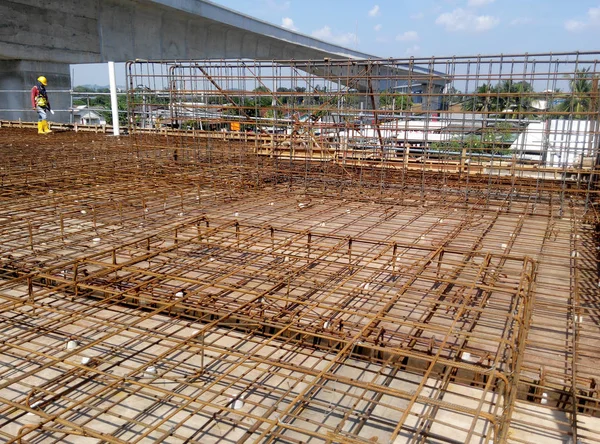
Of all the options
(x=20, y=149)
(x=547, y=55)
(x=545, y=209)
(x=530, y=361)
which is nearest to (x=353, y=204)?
(x=545, y=209)

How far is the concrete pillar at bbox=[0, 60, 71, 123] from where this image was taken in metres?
22.6

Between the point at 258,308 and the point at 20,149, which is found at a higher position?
the point at 20,149

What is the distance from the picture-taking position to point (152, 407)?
3510 millimetres

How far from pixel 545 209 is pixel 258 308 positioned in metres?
7.04

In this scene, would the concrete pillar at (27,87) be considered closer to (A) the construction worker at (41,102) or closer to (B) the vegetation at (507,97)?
(A) the construction worker at (41,102)

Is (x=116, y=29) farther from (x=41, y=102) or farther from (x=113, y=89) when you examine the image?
(x=41, y=102)

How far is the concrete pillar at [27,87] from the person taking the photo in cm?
2258

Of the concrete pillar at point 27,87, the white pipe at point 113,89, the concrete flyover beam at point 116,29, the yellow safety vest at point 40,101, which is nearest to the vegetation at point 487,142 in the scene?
the white pipe at point 113,89

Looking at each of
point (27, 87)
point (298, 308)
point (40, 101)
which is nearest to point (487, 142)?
point (298, 308)

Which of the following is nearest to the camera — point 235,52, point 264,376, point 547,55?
point 264,376

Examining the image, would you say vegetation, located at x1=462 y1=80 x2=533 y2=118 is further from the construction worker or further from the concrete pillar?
the concrete pillar

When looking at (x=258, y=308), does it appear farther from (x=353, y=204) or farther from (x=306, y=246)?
(x=353, y=204)

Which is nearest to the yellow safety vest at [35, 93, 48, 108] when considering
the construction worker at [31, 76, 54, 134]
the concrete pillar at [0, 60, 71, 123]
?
the construction worker at [31, 76, 54, 134]

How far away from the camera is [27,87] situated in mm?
22812
